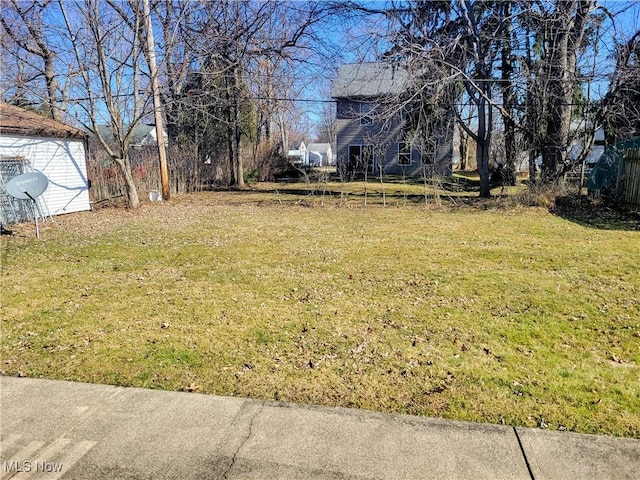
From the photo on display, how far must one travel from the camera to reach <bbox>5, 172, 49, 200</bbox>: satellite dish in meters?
8.48

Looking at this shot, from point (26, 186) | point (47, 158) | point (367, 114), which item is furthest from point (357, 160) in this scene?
point (26, 186)

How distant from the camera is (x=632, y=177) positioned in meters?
11.1

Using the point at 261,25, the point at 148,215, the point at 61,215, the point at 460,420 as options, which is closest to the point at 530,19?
the point at 261,25

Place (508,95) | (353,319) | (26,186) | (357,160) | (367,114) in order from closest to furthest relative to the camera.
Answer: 1. (353,319)
2. (26,186)
3. (367,114)
4. (508,95)
5. (357,160)

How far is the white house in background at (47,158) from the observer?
10.5 m

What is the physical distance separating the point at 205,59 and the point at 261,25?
119 inches

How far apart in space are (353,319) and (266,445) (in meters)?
2.15

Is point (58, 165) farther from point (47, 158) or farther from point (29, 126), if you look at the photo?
point (29, 126)

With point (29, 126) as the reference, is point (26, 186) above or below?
below

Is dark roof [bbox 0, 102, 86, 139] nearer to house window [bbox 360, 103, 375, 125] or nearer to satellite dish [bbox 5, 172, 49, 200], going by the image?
satellite dish [bbox 5, 172, 49, 200]

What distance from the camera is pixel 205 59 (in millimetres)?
18906

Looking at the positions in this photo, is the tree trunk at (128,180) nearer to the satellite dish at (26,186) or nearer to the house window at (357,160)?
the satellite dish at (26,186)

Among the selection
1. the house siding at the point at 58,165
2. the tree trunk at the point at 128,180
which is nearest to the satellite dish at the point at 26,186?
the house siding at the point at 58,165

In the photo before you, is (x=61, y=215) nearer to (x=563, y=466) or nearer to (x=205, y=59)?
(x=205, y=59)
